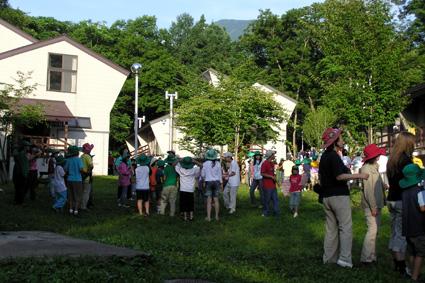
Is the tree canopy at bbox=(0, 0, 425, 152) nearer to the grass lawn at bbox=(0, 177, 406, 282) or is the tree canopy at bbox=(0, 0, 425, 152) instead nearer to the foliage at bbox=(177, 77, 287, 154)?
the foliage at bbox=(177, 77, 287, 154)

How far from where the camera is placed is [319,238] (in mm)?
11734

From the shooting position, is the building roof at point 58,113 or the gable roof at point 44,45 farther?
the gable roof at point 44,45

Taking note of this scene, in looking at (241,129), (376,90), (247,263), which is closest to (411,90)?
(376,90)

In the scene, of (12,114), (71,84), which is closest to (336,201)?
(12,114)

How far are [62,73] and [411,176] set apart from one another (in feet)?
99.9

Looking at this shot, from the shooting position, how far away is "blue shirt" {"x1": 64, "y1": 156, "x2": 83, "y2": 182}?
50.2 feet

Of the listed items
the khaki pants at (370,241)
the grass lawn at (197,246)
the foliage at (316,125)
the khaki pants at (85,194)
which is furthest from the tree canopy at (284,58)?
the khaki pants at (370,241)

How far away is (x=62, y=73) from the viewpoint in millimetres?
35844

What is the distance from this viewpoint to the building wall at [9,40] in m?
39.2

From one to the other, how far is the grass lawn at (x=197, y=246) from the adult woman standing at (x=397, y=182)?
254mm

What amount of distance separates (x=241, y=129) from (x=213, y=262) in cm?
2660

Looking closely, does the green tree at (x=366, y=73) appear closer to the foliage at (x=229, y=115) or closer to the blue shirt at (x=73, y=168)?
the blue shirt at (x=73, y=168)

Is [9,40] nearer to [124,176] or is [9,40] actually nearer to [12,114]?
[12,114]

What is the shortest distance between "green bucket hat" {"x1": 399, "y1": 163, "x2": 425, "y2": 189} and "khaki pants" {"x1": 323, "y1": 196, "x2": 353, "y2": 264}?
838 millimetres
